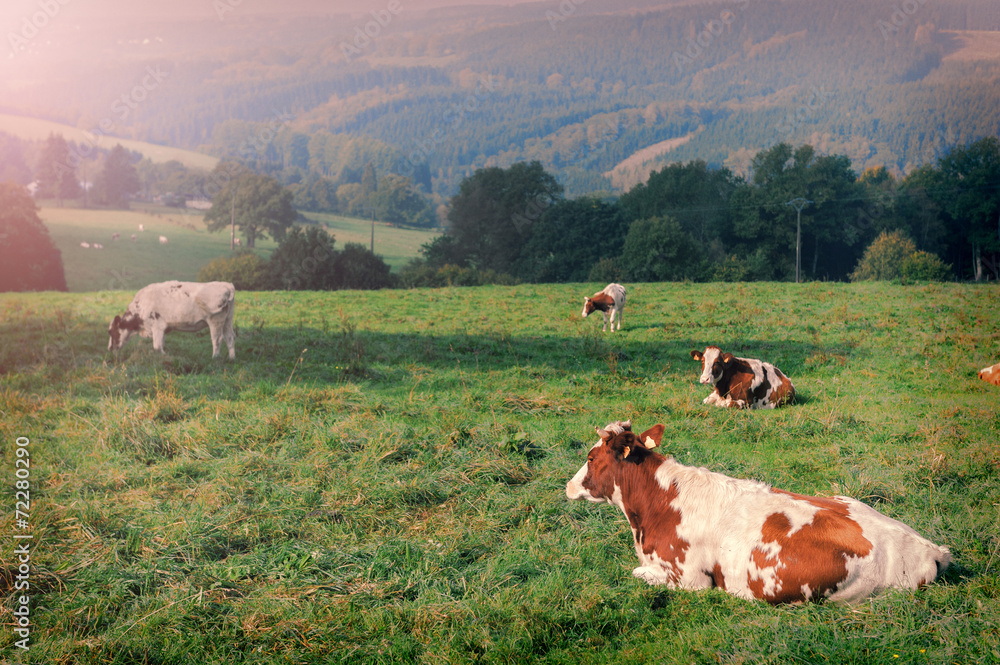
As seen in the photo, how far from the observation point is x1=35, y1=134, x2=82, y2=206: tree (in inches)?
3036

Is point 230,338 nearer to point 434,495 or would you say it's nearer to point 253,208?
point 434,495

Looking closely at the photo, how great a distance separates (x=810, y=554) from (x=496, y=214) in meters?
71.6

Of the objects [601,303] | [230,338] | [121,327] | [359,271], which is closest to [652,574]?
[230,338]

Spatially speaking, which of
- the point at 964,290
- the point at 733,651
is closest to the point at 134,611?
the point at 733,651

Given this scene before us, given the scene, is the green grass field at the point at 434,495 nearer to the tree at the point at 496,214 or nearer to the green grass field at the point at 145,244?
the green grass field at the point at 145,244

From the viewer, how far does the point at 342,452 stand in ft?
25.2

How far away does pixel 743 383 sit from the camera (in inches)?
401

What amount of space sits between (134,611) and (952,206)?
60765mm

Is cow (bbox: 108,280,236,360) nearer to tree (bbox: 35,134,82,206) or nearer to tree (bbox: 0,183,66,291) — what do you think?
tree (bbox: 0,183,66,291)

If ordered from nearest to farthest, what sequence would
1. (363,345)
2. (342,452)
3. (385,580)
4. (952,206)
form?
(385,580)
(342,452)
(363,345)
(952,206)

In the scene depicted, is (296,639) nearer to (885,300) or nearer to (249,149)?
(885,300)

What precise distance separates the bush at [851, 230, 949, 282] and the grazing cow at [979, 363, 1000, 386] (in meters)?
42.3

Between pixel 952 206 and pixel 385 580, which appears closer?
pixel 385 580

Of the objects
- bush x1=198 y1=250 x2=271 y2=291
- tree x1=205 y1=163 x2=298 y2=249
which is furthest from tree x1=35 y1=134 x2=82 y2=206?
bush x1=198 y1=250 x2=271 y2=291
